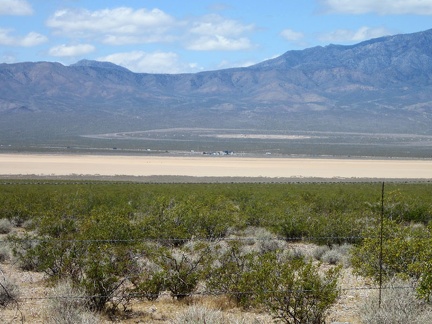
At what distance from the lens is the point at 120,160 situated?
78.6 m

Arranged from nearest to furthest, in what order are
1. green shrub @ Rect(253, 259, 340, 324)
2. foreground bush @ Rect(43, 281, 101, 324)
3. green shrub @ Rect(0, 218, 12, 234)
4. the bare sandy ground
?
foreground bush @ Rect(43, 281, 101, 324)
green shrub @ Rect(253, 259, 340, 324)
green shrub @ Rect(0, 218, 12, 234)
the bare sandy ground

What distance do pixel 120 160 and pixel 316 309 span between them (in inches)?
2754

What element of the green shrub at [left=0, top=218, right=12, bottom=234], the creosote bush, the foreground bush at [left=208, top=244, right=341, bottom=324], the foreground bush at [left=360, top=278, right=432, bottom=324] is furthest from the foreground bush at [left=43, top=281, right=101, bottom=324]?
the green shrub at [left=0, top=218, right=12, bottom=234]

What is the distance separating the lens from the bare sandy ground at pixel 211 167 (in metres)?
61.4

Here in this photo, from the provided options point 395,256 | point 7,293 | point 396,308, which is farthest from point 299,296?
point 7,293

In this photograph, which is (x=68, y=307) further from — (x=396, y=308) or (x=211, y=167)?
(x=211, y=167)

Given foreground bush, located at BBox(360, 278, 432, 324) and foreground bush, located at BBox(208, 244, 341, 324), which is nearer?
foreground bush, located at BBox(360, 278, 432, 324)

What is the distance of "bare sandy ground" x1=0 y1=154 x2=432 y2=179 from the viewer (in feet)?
201

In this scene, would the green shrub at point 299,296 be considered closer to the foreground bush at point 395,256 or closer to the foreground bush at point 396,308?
the foreground bush at point 396,308

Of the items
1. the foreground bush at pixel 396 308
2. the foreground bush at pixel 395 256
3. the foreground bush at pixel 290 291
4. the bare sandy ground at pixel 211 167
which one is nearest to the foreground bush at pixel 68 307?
the foreground bush at pixel 290 291

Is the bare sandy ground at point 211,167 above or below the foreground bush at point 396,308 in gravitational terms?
above

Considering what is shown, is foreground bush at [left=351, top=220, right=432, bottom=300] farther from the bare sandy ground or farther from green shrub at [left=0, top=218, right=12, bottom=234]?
the bare sandy ground

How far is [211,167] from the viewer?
69.8m

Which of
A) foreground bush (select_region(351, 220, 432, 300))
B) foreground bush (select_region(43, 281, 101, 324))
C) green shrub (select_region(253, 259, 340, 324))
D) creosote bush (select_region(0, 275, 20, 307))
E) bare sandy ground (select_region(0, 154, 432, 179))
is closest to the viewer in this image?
foreground bush (select_region(43, 281, 101, 324))
